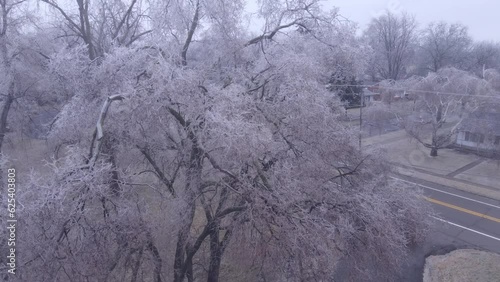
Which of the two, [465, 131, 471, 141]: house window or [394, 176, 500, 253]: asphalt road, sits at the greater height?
[465, 131, 471, 141]: house window

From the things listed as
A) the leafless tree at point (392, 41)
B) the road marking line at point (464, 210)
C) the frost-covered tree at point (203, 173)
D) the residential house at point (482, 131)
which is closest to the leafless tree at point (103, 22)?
the frost-covered tree at point (203, 173)

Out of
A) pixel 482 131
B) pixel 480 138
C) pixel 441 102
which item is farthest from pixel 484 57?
pixel 441 102

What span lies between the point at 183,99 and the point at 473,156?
20.4m

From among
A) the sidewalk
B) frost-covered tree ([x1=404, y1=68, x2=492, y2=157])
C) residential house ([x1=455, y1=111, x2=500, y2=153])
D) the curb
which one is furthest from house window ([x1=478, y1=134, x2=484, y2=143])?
the curb

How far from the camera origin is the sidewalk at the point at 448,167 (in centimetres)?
1593

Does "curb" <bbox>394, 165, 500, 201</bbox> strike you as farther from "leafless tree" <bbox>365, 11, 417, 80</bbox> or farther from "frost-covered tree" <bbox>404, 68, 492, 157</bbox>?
"leafless tree" <bbox>365, 11, 417, 80</bbox>

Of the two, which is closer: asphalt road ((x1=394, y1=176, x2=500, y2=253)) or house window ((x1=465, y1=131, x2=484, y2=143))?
asphalt road ((x1=394, y1=176, x2=500, y2=253))

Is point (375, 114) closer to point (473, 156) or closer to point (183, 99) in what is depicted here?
point (473, 156)

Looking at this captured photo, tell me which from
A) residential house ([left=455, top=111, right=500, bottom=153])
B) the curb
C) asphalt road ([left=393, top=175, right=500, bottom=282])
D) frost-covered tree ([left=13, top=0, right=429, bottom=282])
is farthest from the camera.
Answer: residential house ([left=455, top=111, right=500, bottom=153])

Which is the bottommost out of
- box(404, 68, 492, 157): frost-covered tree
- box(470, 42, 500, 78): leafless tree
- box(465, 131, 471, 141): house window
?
box(465, 131, 471, 141): house window

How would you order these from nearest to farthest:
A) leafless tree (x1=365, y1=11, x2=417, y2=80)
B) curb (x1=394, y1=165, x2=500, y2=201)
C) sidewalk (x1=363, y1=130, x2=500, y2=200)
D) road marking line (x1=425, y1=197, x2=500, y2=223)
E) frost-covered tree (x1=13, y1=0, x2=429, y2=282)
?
frost-covered tree (x1=13, y1=0, x2=429, y2=282), road marking line (x1=425, y1=197, x2=500, y2=223), curb (x1=394, y1=165, x2=500, y2=201), sidewalk (x1=363, y1=130, x2=500, y2=200), leafless tree (x1=365, y1=11, x2=417, y2=80)

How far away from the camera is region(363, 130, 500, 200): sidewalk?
15930mm

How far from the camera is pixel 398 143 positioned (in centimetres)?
2297

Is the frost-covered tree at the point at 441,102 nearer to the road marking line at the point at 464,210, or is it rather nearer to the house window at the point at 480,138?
the house window at the point at 480,138
